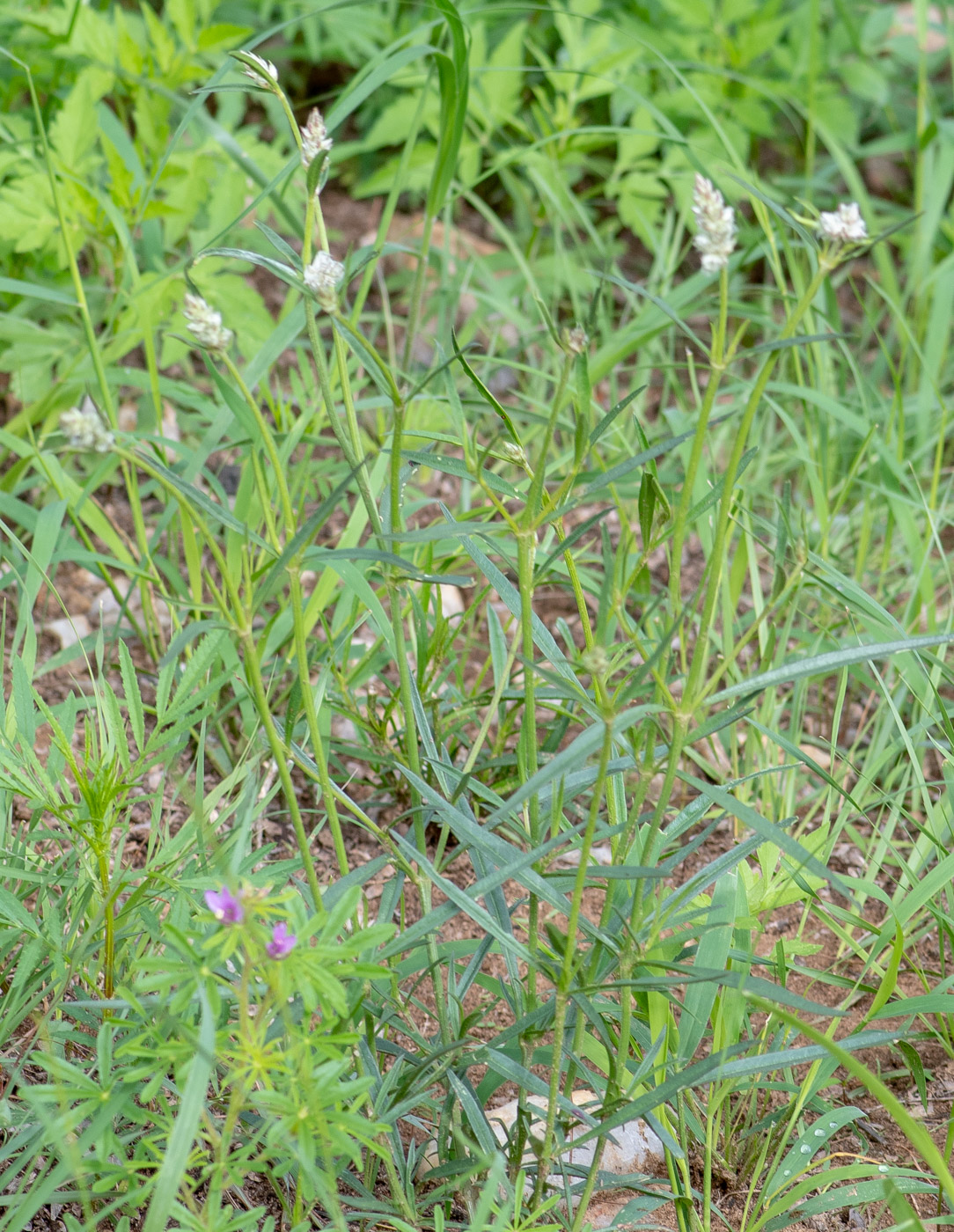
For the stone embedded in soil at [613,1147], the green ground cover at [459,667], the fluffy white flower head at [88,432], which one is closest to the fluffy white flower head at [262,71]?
the green ground cover at [459,667]

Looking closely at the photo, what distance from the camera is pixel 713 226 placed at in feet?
2.24

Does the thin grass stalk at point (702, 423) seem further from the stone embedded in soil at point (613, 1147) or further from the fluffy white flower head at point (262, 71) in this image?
the stone embedded in soil at point (613, 1147)

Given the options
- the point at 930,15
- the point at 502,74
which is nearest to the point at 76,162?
the point at 502,74

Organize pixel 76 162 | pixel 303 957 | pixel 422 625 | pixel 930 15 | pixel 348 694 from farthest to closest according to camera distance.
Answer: pixel 930 15 → pixel 76 162 → pixel 348 694 → pixel 422 625 → pixel 303 957

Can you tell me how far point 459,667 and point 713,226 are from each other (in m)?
0.87

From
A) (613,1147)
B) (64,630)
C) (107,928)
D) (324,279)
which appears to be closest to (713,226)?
(324,279)

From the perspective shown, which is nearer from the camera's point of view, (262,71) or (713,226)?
(713,226)

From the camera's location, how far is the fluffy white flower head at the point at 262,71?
2.71ft

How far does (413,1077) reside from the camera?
3.11 ft

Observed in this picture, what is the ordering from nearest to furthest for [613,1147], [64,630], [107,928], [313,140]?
[313,140] < [107,928] < [613,1147] < [64,630]

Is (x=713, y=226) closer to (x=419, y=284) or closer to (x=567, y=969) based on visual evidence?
(x=567, y=969)

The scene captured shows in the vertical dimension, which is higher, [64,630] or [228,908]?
[228,908]

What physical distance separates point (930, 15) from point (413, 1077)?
373 cm

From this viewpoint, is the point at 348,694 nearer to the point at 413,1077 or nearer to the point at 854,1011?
the point at 413,1077
